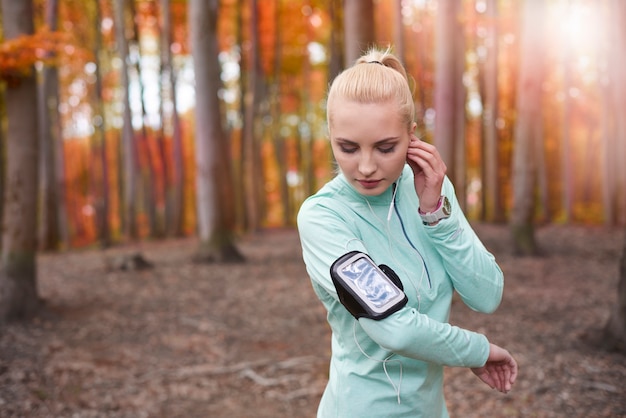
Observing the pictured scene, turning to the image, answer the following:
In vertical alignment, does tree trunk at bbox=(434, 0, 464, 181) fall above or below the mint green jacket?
above

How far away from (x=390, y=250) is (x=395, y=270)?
0.19ft

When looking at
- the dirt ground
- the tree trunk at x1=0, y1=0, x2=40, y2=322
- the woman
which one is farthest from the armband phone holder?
the tree trunk at x1=0, y1=0, x2=40, y2=322

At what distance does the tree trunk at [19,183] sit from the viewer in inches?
285

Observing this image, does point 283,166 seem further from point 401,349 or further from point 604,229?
point 401,349

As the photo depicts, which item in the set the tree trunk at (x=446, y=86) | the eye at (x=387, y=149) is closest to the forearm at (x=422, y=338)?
the eye at (x=387, y=149)

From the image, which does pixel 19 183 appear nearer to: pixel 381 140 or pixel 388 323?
pixel 381 140

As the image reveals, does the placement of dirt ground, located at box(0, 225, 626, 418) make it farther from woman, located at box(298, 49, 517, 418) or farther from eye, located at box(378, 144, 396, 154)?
eye, located at box(378, 144, 396, 154)

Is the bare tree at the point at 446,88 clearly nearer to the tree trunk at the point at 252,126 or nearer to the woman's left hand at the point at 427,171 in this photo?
the woman's left hand at the point at 427,171

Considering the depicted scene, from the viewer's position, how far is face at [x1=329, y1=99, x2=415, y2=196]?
165 centimetres

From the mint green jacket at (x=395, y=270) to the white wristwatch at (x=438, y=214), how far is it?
2 cm

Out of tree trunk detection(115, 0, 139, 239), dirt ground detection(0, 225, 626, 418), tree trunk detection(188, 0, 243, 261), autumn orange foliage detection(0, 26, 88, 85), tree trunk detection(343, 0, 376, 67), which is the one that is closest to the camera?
dirt ground detection(0, 225, 626, 418)

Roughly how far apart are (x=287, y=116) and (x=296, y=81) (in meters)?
1.80

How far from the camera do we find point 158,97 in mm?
21578

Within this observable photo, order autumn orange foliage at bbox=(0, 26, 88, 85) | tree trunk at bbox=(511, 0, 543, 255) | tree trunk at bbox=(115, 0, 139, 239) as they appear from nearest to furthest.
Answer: autumn orange foliage at bbox=(0, 26, 88, 85), tree trunk at bbox=(511, 0, 543, 255), tree trunk at bbox=(115, 0, 139, 239)
